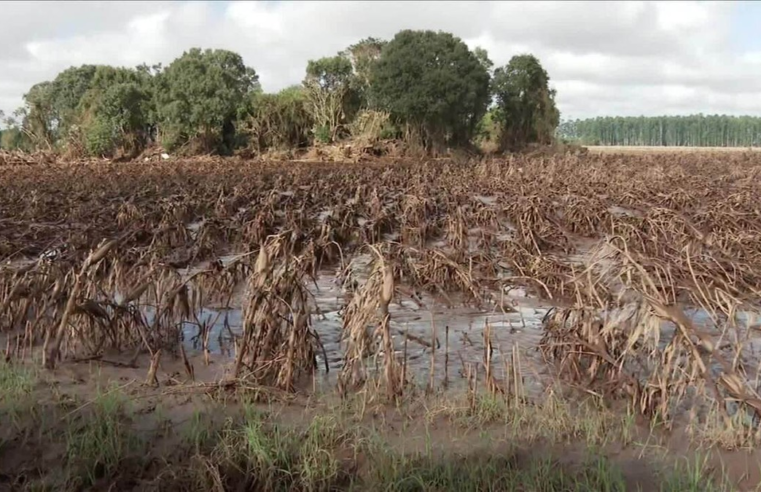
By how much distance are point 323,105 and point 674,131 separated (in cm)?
9975

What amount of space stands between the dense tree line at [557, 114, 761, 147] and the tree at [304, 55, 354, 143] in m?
76.8

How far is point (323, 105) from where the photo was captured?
38656mm

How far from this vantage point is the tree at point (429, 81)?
34.4 metres

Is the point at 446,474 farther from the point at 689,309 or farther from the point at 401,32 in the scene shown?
the point at 401,32

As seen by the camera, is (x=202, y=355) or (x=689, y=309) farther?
(x=689, y=309)

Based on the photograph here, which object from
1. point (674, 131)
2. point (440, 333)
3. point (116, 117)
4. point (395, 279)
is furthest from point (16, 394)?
point (674, 131)

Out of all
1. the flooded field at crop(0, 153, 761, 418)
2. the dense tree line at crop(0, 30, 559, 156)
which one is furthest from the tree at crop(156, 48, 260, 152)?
the flooded field at crop(0, 153, 761, 418)

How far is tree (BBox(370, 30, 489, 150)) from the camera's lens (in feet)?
113

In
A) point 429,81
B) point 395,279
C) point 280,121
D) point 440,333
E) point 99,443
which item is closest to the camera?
point 99,443

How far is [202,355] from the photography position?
18.2 feet

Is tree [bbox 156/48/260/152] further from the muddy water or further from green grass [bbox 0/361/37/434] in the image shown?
green grass [bbox 0/361/37/434]

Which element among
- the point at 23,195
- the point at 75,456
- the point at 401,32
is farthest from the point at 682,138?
the point at 75,456

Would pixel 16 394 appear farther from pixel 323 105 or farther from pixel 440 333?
pixel 323 105

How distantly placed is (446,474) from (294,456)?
790 mm
